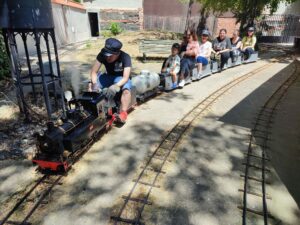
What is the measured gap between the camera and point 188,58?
9.70 meters

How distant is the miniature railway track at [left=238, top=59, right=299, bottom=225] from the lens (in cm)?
387

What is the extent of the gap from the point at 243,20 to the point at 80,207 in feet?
55.3

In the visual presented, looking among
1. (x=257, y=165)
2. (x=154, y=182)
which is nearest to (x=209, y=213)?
(x=154, y=182)

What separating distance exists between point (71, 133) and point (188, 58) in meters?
6.19

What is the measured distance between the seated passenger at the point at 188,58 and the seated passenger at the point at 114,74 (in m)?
3.46

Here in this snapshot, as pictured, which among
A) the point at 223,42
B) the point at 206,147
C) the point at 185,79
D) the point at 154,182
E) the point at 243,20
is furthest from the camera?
the point at 243,20

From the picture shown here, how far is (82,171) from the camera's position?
4.70 meters

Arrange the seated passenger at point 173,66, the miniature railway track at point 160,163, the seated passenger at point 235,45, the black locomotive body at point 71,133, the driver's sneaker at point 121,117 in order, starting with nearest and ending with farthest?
the miniature railway track at point 160,163, the black locomotive body at point 71,133, the driver's sneaker at point 121,117, the seated passenger at point 173,66, the seated passenger at point 235,45

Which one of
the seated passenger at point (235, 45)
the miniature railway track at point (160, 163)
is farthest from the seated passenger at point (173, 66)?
the seated passenger at point (235, 45)

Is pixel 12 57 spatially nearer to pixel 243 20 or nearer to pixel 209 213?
pixel 209 213

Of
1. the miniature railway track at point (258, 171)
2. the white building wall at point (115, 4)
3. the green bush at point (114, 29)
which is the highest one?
the white building wall at point (115, 4)

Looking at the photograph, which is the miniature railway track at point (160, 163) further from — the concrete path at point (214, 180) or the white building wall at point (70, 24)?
the white building wall at point (70, 24)

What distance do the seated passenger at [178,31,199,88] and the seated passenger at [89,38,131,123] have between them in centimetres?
346

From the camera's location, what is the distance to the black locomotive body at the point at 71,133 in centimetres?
423
